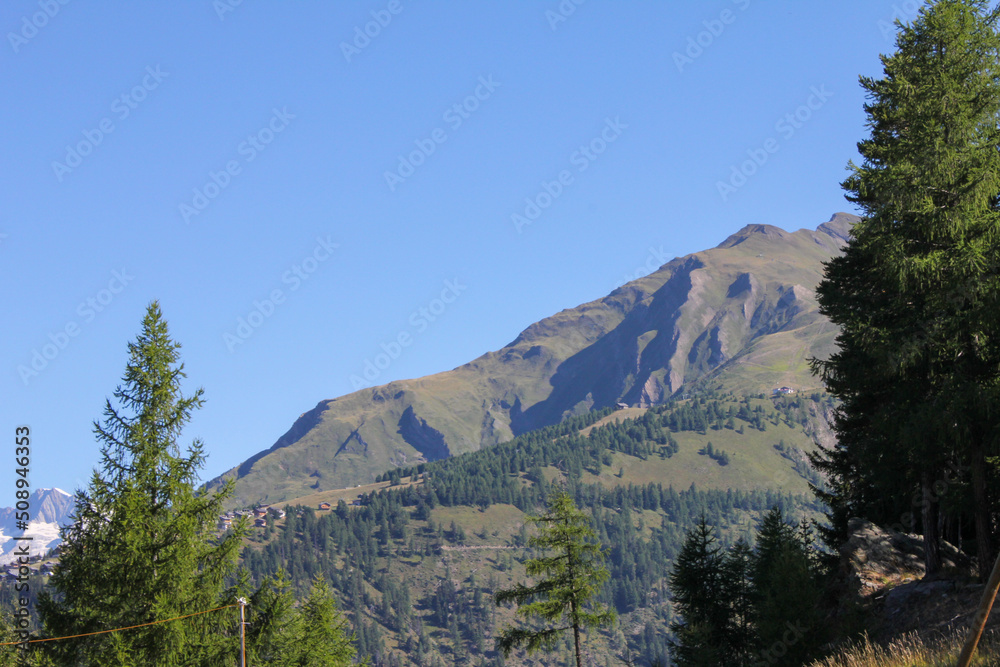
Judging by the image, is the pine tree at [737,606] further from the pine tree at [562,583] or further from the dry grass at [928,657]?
the dry grass at [928,657]

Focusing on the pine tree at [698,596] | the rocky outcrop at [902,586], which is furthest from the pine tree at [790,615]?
the pine tree at [698,596]

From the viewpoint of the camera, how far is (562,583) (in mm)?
32906

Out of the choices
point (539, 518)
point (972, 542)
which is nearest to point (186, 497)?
point (539, 518)

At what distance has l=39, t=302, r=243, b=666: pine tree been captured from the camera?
19359 mm

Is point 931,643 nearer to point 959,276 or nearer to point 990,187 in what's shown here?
point 959,276

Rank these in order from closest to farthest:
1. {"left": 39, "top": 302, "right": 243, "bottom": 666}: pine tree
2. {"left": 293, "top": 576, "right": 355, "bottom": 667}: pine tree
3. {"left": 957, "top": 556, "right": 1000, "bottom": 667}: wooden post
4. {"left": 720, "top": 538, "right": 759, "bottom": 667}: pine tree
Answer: {"left": 957, "top": 556, "right": 1000, "bottom": 667}: wooden post, {"left": 39, "top": 302, "right": 243, "bottom": 666}: pine tree, {"left": 293, "top": 576, "right": 355, "bottom": 667}: pine tree, {"left": 720, "top": 538, "right": 759, "bottom": 667}: pine tree

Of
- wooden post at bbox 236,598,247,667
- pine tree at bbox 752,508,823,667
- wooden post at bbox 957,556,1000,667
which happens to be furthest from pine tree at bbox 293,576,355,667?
wooden post at bbox 957,556,1000,667

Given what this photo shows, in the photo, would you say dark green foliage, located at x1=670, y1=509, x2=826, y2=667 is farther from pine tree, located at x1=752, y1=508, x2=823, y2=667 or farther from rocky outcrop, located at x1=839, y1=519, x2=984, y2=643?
rocky outcrop, located at x1=839, y1=519, x2=984, y2=643

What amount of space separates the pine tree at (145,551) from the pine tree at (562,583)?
14941 millimetres

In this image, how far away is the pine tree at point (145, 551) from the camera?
63.5ft

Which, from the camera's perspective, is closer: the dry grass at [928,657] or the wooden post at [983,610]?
the wooden post at [983,610]

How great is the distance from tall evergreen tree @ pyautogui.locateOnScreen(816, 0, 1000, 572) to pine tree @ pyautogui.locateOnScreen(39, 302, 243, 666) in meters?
18.6

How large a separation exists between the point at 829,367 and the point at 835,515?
46.9 ft

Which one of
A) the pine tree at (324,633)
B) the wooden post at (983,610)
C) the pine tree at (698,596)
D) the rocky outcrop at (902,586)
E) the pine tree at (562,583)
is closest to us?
the wooden post at (983,610)
